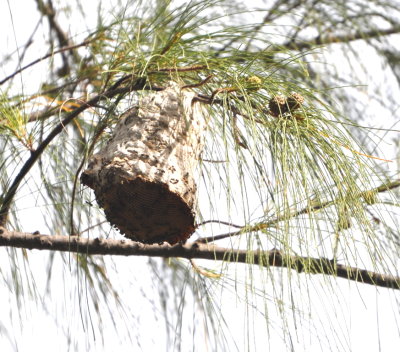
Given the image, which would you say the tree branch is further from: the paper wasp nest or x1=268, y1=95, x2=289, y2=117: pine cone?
x1=268, y1=95, x2=289, y2=117: pine cone

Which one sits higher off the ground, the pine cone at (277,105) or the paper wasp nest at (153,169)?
the pine cone at (277,105)

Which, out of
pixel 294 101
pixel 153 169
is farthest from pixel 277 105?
pixel 153 169

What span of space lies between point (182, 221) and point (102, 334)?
73cm

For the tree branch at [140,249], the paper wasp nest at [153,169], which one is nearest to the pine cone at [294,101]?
the paper wasp nest at [153,169]

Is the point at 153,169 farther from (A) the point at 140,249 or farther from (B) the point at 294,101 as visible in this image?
(A) the point at 140,249

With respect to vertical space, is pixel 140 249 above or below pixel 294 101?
below

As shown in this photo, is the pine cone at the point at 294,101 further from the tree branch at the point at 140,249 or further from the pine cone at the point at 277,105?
the tree branch at the point at 140,249

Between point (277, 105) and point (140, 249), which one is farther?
point (140, 249)

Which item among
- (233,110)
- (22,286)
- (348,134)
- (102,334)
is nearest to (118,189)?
(233,110)

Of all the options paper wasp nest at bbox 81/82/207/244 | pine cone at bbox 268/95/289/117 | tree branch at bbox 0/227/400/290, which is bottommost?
tree branch at bbox 0/227/400/290

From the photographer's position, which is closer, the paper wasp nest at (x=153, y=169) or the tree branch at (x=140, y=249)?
the paper wasp nest at (x=153, y=169)

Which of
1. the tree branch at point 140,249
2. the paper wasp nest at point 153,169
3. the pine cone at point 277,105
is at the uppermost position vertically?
the pine cone at point 277,105

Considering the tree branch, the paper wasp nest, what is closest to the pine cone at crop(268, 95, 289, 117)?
the paper wasp nest

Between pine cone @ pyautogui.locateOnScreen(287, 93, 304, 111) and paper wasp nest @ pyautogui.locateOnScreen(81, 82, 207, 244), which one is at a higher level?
pine cone @ pyautogui.locateOnScreen(287, 93, 304, 111)
